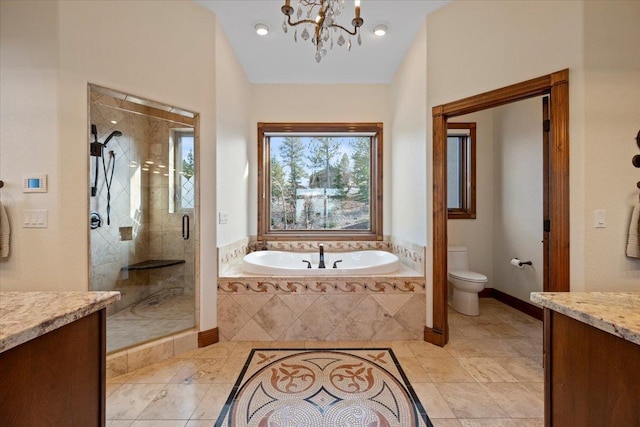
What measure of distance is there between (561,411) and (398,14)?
109 inches

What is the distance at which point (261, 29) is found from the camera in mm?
2422

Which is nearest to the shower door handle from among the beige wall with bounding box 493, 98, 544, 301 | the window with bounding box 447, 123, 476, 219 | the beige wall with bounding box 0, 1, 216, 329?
the beige wall with bounding box 0, 1, 216, 329

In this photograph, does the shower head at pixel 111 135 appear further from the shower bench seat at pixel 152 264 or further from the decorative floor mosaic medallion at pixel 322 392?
the decorative floor mosaic medallion at pixel 322 392

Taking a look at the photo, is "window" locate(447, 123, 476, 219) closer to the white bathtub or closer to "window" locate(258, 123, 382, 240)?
"window" locate(258, 123, 382, 240)

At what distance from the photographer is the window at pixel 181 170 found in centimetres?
231

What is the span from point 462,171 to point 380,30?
6.69ft

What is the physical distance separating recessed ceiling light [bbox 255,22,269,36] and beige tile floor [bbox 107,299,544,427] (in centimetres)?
284

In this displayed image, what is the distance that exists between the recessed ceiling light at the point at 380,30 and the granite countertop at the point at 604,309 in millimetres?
2457

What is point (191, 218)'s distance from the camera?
7.62 feet

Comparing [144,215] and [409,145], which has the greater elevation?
[409,145]

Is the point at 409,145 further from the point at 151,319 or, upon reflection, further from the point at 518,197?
the point at 151,319

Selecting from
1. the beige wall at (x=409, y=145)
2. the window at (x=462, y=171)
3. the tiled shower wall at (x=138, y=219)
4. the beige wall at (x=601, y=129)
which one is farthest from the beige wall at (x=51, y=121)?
the window at (x=462, y=171)

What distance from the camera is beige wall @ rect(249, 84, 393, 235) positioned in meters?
3.36

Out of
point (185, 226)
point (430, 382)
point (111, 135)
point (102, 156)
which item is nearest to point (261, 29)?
point (111, 135)
